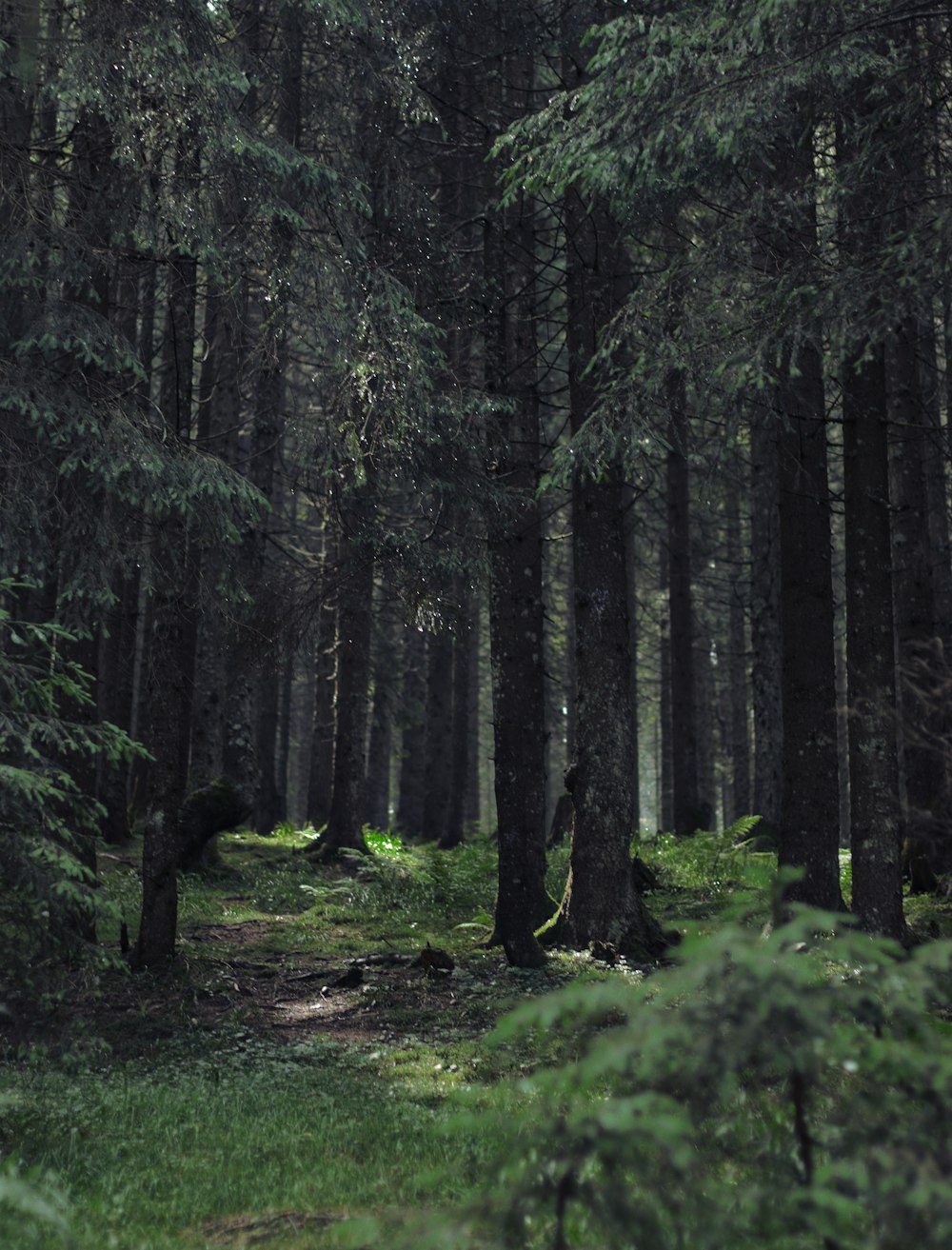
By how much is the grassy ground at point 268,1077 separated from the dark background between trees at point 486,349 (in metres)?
1.01

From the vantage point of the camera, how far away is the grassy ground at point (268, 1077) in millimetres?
5234

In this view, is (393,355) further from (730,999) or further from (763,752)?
(763,752)

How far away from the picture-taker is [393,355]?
1086cm

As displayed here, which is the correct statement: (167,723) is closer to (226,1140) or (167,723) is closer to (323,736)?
(226,1140)

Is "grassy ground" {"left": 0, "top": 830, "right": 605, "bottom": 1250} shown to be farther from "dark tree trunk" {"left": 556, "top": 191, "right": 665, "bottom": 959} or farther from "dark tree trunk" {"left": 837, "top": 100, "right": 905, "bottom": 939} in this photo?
"dark tree trunk" {"left": 837, "top": 100, "right": 905, "bottom": 939}

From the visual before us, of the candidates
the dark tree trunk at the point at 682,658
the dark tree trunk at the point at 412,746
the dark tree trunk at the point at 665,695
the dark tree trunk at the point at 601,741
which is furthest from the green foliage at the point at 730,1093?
the dark tree trunk at the point at 665,695

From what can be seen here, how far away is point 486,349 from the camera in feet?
43.3

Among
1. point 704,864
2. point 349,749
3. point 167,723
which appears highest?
point 167,723

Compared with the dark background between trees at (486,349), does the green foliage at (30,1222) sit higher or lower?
lower

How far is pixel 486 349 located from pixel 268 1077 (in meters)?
8.44

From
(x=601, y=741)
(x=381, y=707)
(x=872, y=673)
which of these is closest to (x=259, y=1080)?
(x=601, y=741)

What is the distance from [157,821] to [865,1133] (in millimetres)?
8840

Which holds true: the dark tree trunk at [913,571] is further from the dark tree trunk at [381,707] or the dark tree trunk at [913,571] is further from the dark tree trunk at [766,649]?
the dark tree trunk at [381,707]

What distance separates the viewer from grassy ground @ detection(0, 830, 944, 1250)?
523 cm
